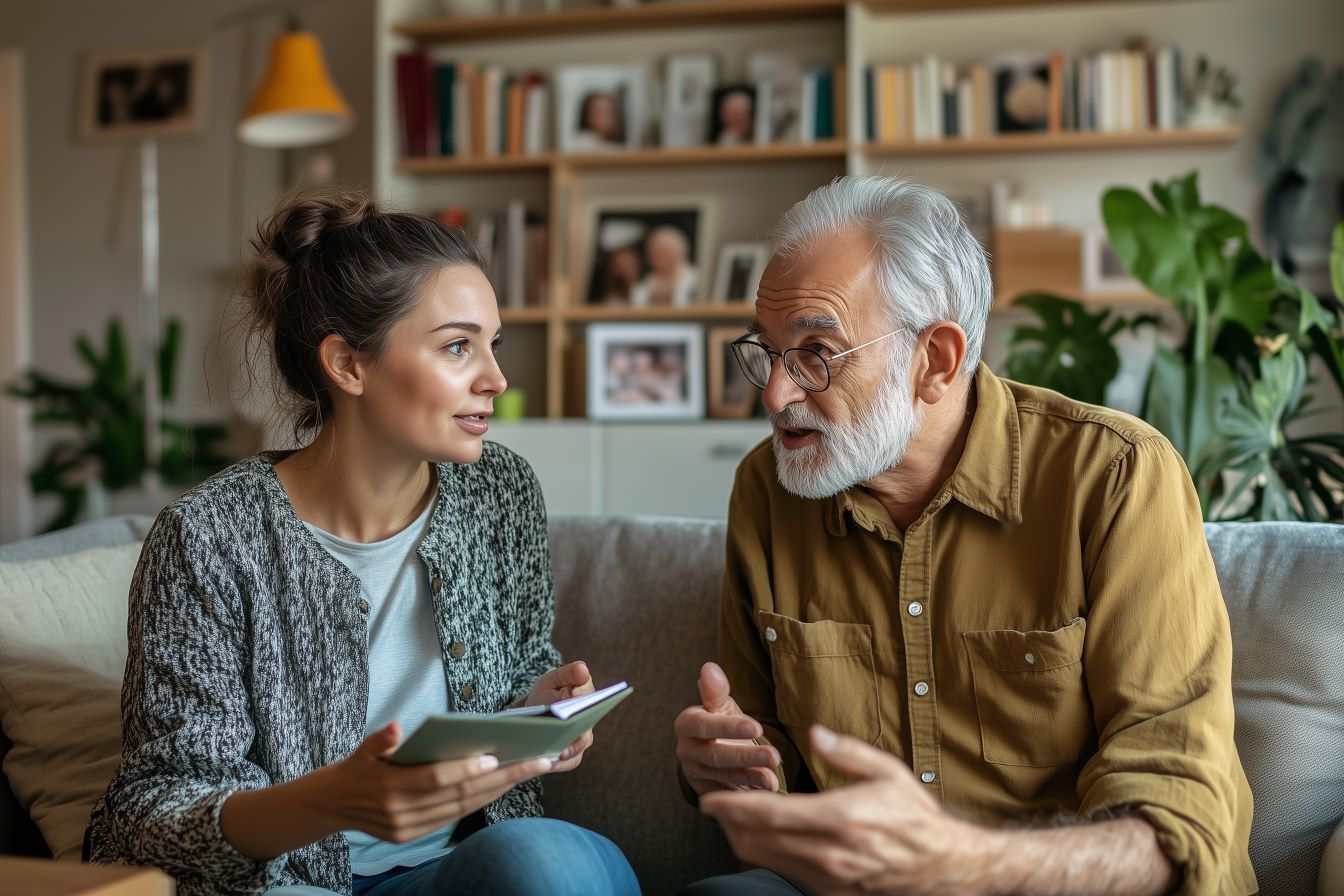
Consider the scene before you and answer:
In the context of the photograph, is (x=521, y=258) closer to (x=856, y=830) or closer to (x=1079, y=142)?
(x=1079, y=142)

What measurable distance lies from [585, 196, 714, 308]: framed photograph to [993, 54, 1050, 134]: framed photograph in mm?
1034

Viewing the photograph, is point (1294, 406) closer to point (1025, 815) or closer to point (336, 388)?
point (1025, 815)

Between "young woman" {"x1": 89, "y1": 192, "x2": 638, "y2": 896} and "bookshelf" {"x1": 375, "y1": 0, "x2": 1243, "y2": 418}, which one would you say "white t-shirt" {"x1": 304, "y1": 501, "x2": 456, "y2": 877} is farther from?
"bookshelf" {"x1": 375, "y1": 0, "x2": 1243, "y2": 418}

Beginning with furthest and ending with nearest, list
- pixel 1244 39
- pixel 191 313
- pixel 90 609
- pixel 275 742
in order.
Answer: pixel 191 313
pixel 1244 39
pixel 90 609
pixel 275 742

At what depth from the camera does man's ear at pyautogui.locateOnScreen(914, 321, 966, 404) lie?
5.13ft

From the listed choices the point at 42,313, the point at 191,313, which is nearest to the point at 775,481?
the point at 191,313

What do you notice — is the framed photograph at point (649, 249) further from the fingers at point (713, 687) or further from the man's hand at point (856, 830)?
the man's hand at point (856, 830)

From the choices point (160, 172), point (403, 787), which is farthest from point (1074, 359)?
point (160, 172)

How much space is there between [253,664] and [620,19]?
346cm

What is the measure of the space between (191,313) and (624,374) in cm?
193

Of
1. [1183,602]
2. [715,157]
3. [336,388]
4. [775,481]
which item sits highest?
[715,157]

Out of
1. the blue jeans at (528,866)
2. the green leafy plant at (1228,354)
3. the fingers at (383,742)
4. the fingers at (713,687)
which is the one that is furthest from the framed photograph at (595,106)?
the fingers at (383,742)

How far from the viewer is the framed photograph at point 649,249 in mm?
4508

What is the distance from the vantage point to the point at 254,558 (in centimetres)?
150
